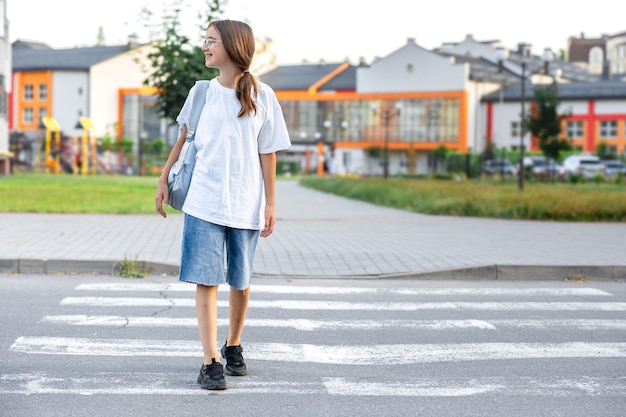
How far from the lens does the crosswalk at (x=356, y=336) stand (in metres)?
5.27

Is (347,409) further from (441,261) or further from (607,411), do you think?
(441,261)

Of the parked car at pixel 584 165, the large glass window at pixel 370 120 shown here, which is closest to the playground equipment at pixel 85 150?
the large glass window at pixel 370 120

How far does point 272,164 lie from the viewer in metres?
5.32

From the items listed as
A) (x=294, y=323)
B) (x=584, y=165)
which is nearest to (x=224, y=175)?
(x=294, y=323)

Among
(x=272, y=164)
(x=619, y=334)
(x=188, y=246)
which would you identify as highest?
(x=272, y=164)

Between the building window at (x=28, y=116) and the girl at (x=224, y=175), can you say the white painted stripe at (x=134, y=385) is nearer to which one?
the girl at (x=224, y=175)

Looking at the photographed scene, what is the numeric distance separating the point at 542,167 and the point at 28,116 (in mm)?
50708

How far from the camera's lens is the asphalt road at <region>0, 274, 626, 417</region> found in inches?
192

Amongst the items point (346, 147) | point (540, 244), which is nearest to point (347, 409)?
point (540, 244)

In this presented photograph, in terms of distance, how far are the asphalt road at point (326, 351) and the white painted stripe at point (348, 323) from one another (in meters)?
0.01

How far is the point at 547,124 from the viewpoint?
54094 mm

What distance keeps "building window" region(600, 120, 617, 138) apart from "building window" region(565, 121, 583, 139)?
1.79 m

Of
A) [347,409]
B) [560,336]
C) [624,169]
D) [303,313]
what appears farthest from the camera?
[624,169]

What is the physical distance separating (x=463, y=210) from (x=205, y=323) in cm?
1689
